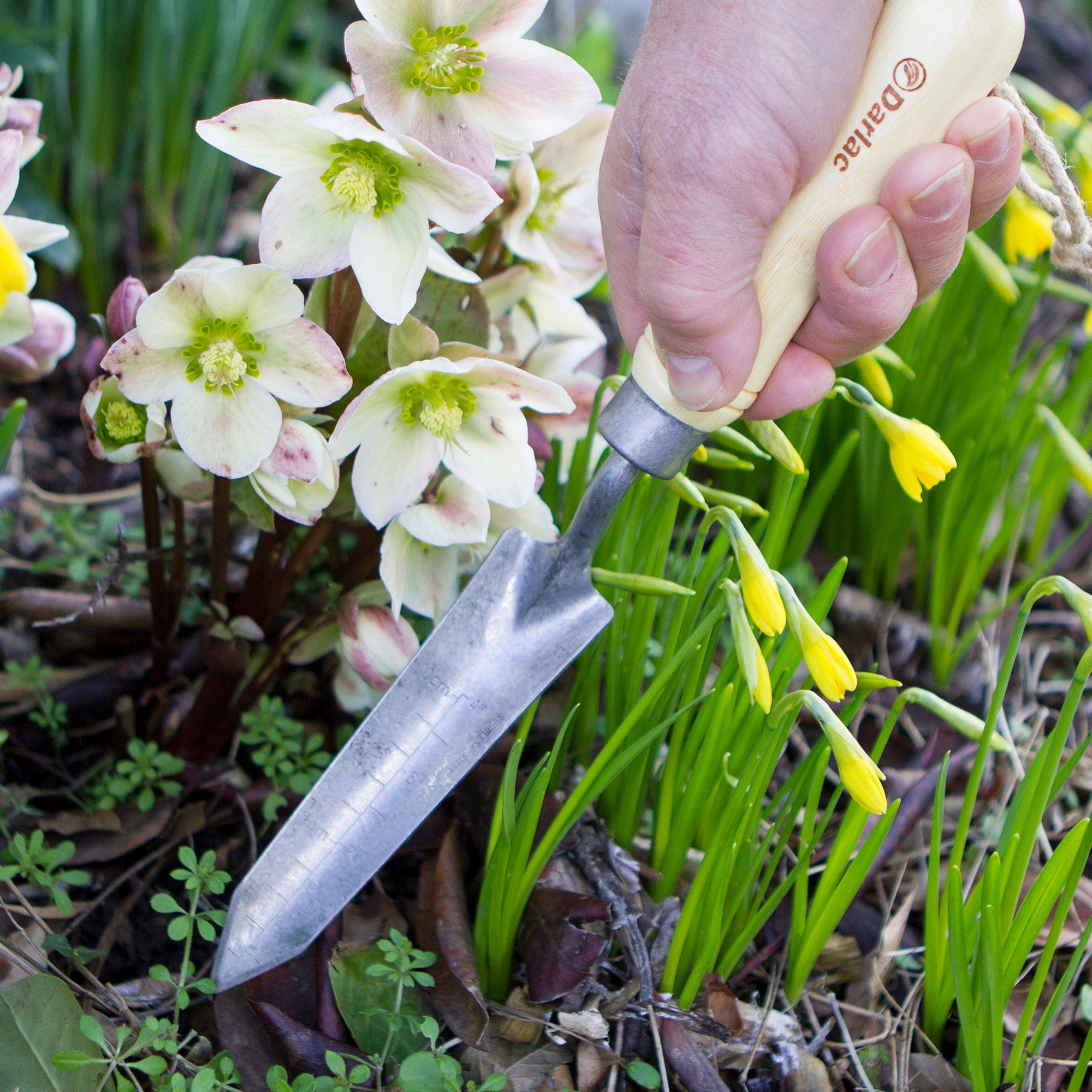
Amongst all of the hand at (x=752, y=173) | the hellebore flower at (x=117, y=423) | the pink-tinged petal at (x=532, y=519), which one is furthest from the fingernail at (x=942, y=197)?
the hellebore flower at (x=117, y=423)

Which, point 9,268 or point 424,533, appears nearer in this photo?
point 9,268

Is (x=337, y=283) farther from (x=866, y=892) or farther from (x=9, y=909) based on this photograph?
(x=866, y=892)

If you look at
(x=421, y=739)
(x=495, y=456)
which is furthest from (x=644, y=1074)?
(x=495, y=456)

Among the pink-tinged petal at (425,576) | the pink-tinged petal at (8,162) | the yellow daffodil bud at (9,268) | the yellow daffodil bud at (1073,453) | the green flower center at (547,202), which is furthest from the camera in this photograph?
the yellow daffodil bud at (1073,453)

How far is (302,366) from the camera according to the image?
2.61 feet

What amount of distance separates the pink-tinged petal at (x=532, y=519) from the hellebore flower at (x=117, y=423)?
1.09ft

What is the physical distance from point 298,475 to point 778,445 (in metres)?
0.44

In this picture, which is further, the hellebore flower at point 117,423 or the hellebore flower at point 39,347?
the hellebore flower at point 39,347

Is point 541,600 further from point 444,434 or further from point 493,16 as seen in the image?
point 493,16

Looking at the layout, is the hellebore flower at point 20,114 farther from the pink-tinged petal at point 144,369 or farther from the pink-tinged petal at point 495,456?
the pink-tinged petal at point 495,456

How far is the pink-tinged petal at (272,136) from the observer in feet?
2.37

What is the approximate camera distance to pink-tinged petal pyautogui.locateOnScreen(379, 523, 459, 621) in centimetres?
91

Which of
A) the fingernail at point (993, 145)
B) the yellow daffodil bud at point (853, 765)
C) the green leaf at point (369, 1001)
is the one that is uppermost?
the fingernail at point (993, 145)

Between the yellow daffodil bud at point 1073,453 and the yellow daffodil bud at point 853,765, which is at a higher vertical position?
the yellow daffodil bud at point 1073,453
